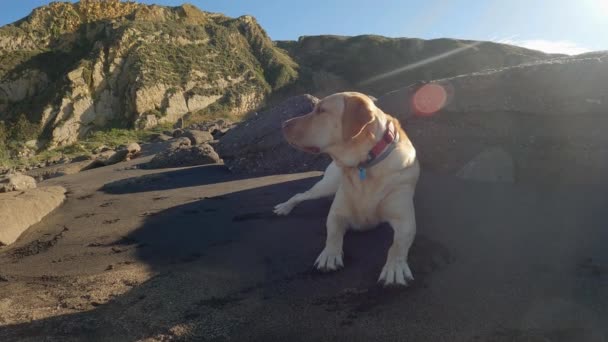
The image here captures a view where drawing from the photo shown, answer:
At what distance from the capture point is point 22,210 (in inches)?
172

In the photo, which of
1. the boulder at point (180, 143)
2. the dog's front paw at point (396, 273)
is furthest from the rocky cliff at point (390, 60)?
the dog's front paw at point (396, 273)

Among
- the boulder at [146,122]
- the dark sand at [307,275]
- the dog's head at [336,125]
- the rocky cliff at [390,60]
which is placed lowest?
the dark sand at [307,275]

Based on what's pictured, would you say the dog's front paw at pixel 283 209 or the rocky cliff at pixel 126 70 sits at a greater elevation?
the rocky cliff at pixel 126 70

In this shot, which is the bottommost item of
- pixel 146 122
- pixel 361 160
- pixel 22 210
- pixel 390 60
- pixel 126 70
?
pixel 22 210

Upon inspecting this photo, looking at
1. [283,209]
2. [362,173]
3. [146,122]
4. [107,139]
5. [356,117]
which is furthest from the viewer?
[146,122]

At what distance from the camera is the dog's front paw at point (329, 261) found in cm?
277

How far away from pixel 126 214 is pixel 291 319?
3.15 meters

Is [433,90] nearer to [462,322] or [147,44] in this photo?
[462,322]

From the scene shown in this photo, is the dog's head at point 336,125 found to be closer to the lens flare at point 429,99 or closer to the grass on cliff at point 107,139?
the lens flare at point 429,99

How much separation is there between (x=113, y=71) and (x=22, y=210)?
27.9 m

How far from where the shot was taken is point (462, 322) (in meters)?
2.07

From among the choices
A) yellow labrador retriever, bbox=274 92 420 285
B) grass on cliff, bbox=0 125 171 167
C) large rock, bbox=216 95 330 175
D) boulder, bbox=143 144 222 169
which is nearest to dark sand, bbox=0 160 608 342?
yellow labrador retriever, bbox=274 92 420 285

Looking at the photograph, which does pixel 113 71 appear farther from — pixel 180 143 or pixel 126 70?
pixel 180 143

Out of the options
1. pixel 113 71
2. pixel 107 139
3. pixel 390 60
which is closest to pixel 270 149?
pixel 107 139
